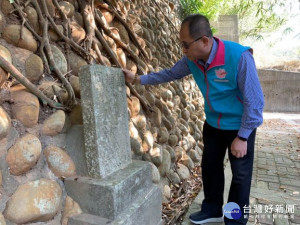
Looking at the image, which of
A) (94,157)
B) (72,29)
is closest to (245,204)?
(94,157)

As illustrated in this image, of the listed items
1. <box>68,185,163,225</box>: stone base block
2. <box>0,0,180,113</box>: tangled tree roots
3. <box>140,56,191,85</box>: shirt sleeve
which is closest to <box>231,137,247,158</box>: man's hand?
<box>68,185,163,225</box>: stone base block

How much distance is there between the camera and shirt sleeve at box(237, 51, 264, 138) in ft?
5.25

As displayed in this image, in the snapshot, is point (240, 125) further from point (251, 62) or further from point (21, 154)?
point (21, 154)

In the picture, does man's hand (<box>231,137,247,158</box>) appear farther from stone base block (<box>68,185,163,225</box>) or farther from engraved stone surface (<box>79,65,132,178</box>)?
engraved stone surface (<box>79,65,132,178</box>)

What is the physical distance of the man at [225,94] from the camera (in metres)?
1.63

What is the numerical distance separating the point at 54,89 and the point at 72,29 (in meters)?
0.61

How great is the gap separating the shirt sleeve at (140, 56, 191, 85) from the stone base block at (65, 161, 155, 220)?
31.2 inches

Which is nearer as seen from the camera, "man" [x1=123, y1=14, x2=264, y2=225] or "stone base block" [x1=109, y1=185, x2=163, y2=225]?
"stone base block" [x1=109, y1=185, x2=163, y2=225]

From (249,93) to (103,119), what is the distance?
921 millimetres

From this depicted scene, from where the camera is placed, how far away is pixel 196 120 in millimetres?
4215

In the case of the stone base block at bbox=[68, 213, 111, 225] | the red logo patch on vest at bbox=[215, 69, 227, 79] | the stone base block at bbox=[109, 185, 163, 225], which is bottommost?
the stone base block at bbox=[109, 185, 163, 225]

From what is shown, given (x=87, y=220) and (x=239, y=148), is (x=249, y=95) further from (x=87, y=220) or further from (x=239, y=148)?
(x=87, y=220)

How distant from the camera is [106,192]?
53.6 inches

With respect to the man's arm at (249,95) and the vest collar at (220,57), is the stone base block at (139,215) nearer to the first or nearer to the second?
the man's arm at (249,95)
